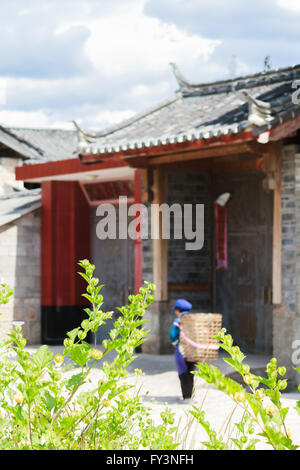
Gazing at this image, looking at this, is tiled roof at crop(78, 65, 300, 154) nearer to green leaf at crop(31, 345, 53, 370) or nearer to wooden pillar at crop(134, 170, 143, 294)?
wooden pillar at crop(134, 170, 143, 294)

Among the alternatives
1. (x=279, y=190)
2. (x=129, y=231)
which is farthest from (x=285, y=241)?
(x=129, y=231)

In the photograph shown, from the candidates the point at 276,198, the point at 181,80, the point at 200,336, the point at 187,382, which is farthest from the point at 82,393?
the point at 181,80

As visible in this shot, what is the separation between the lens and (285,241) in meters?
9.85

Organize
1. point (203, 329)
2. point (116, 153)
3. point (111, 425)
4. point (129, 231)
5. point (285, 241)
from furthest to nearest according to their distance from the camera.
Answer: point (129, 231) → point (116, 153) → point (285, 241) → point (203, 329) → point (111, 425)

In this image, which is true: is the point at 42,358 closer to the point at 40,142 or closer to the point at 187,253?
the point at 187,253

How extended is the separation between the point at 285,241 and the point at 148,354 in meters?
3.20

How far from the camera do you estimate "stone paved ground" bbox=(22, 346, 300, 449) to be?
7.12 m

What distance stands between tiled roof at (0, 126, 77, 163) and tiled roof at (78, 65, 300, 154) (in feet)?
20.3

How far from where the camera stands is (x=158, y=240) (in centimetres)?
1178

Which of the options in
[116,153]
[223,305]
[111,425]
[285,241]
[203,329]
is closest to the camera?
[111,425]

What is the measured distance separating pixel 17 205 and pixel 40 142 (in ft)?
26.8

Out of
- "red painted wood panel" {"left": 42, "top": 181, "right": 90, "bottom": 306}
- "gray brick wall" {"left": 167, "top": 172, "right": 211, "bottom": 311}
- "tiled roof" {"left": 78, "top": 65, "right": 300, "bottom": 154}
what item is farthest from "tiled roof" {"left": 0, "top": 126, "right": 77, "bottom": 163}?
"gray brick wall" {"left": 167, "top": 172, "right": 211, "bottom": 311}

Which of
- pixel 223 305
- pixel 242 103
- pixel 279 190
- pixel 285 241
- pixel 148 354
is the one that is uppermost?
pixel 242 103

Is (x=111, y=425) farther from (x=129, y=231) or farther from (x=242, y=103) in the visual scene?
(x=129, y=231)
